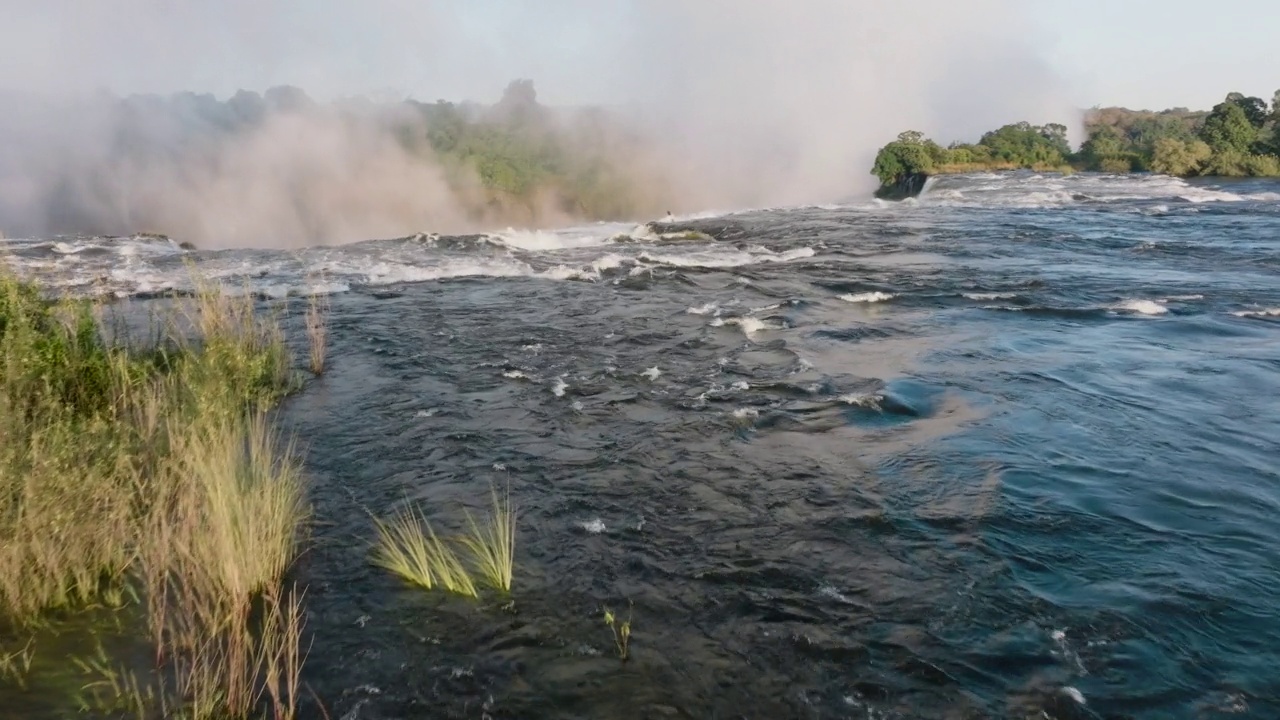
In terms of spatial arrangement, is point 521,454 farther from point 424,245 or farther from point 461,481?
point 424,245

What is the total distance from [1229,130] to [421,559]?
5238 centimetres

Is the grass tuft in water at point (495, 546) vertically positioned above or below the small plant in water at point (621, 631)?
above

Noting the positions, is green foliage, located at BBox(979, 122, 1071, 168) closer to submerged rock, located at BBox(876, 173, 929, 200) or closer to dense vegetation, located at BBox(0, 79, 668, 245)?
submerged rock, located at BBox(876, 173, 929, 200)

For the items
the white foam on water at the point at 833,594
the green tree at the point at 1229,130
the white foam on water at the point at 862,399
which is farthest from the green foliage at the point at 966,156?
the white foam on water at the point at 833,594

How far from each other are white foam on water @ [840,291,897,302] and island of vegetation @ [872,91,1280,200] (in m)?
33.6

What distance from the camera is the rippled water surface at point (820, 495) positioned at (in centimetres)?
444

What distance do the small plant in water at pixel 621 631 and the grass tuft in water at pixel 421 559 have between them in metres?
0.87

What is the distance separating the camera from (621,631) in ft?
15.9

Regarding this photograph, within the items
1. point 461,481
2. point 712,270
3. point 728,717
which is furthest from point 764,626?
point 712,270

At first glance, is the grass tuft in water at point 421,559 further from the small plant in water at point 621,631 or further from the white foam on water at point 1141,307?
the white foam on water at point 1141,307

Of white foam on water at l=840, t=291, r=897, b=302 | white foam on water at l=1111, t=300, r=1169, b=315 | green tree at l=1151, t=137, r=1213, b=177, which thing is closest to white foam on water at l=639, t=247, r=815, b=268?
white foam on water at l=840, t=291, r=897, b=302

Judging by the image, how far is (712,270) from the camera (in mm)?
18547

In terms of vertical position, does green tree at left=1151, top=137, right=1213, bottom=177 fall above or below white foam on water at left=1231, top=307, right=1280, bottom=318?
above

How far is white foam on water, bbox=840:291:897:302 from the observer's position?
14484 mm
